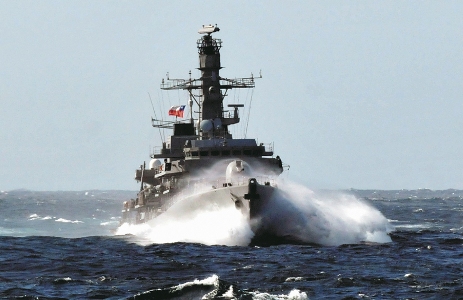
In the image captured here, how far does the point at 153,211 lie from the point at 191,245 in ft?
39.6

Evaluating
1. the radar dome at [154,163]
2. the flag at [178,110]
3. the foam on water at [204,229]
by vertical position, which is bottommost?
the foam on water at [204,229]

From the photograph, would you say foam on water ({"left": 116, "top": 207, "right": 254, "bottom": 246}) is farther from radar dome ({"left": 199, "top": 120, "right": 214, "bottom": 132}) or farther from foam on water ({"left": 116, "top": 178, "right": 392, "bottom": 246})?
radar dome ({"left": 199, "top": 120, "right": 214, "bottom": 132})

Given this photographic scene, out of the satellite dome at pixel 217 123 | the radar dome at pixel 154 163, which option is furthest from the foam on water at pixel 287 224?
the radar dome at pixel 154 163

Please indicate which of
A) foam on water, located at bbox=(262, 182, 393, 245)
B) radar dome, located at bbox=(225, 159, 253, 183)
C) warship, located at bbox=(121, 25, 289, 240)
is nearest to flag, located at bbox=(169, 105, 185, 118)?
→ warship, located at bbox=(121, 25, 289, 240)

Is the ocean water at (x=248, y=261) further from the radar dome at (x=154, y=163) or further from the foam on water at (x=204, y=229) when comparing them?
the radar dome at (x=154, y=163)

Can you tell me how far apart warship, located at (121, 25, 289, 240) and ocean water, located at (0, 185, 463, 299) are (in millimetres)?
1022

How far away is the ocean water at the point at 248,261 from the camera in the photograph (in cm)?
2855

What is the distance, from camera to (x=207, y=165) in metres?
51.4

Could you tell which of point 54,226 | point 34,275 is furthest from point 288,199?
point 54,226

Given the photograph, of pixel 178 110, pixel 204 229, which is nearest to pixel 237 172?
pixel 204 229

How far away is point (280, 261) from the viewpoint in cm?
3581

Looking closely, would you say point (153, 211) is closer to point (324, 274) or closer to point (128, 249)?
point (128, 249)

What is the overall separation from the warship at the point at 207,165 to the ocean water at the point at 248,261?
1022 mm

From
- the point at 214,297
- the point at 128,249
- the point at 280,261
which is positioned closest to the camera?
the point at 214,297
